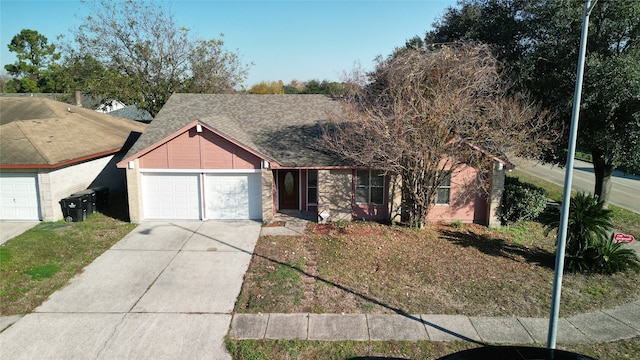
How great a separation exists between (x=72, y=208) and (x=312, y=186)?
30.9 feet

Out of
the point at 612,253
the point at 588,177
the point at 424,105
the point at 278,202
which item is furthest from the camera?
the point at 588,177

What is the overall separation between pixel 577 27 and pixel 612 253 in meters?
8.56

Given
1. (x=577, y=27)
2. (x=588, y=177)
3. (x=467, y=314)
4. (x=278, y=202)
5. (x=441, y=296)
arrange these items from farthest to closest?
(x=588, y=177), (x=278, y=202), (x=577, y=27), (x=441, y=296), (x=467, y=314)

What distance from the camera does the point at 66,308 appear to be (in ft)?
28.6

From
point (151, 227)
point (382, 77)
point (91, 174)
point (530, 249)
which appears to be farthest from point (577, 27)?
point (91, 174)

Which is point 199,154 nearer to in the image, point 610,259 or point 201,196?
point 201,196

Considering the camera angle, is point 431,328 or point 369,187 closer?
point 431,328

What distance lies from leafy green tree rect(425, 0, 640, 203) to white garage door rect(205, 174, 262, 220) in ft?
37.3

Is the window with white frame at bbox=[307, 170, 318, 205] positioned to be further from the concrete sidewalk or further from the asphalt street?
the asphalt street

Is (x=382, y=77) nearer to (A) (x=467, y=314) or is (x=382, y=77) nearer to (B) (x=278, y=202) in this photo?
(B) (x=278, y=202)

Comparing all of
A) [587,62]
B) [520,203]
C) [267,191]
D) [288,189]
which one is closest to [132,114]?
[288,189]

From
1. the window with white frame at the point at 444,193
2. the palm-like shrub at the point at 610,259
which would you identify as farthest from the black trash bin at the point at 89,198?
the palm-like shrub at the point at 610,259

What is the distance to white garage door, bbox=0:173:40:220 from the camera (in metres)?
14.5

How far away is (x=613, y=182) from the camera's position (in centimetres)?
2588
